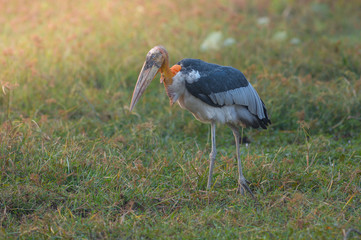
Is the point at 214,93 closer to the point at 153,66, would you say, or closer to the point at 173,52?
the point at 153,66

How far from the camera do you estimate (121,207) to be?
366 centimetres

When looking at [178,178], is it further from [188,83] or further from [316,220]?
[316,220]

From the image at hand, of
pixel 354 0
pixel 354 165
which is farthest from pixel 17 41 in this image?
pixel 354 0

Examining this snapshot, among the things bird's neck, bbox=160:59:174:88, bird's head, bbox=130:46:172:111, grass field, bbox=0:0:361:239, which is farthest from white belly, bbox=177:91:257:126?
grass field, bbox=0:0:361:239

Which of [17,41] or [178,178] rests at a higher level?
[17,41]

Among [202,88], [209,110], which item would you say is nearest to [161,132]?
[209,110]

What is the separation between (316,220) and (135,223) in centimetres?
126

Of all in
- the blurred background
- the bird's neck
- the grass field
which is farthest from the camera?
the blurred background

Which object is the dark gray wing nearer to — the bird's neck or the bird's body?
the bird's body

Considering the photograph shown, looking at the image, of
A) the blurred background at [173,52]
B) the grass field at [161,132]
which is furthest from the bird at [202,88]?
the blurred background at [173,52]

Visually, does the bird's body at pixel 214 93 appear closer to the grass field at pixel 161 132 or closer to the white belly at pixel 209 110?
the white belly at pixel 209 110

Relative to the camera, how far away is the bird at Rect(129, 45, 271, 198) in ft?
12.8

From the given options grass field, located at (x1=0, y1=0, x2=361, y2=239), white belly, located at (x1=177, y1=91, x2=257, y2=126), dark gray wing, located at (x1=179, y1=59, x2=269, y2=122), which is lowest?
grass field, located at (x1=0, y1=0, x2=361, y2=239)

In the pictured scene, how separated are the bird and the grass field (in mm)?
459
